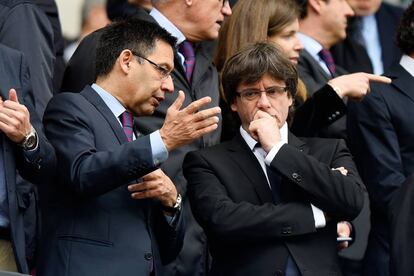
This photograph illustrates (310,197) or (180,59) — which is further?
(180,59)

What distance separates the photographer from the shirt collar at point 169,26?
764cm

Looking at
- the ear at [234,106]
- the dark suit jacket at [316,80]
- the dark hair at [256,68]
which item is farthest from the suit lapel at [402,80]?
the ear at [234,106]

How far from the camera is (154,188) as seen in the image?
6.38 m

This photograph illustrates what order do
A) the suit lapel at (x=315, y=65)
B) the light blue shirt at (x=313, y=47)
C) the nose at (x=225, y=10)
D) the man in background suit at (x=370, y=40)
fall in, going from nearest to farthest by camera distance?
1. the nose at (x=225, y=10)
2. the suit lapel at (x=315, y=65)
3. the light blue shirt at (x=313, y=47)
4. the man in background suit at (x=370, y=40)

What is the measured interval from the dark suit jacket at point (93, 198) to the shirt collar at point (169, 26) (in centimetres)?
120

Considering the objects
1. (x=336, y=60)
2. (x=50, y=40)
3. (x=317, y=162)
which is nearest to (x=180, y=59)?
(x=50, y=40)

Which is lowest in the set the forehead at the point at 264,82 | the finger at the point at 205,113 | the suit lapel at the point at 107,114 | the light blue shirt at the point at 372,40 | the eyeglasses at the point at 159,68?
the light blue shirt at the point at 372,40

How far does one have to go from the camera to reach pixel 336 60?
31.7 feet

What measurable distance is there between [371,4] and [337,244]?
10.8ft

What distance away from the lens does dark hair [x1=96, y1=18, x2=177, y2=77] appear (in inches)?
263

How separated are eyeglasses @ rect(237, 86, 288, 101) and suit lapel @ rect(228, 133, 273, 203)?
0.70 ft

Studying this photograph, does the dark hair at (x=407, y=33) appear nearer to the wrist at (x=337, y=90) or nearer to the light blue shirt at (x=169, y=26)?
the wrist at (x=337, y=90)

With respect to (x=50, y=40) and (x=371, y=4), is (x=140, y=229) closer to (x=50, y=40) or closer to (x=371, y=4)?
(x=50, y=40)

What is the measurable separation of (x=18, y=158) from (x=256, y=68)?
1.34 meters
